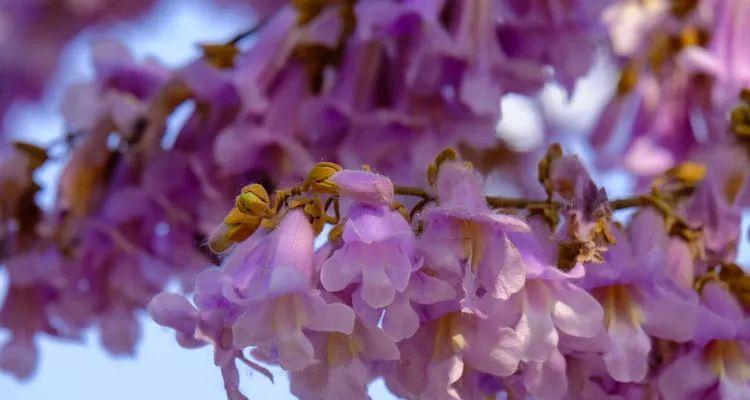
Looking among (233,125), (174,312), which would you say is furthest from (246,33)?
(174,312)

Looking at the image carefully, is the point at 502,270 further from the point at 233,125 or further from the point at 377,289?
the point at 233,125

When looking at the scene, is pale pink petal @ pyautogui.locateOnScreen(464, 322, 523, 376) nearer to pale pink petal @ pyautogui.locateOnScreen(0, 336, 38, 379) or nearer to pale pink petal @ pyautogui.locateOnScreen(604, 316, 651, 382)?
pale pink petal @ pyautogui.locateOnScreen(604, 316, 651, 382)

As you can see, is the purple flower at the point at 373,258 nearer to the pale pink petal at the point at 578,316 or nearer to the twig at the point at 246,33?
the pale pink petal at the point at 578,316

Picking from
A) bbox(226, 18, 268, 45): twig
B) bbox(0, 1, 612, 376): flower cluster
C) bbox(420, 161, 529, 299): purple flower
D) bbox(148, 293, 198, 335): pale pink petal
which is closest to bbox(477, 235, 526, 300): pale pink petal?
bbox(420, 161, 529, 299): purple flower

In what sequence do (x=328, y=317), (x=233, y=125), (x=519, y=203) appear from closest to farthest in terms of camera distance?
1. (x=328, y=317)
2. (x=519, y=203)
3. (x=233, y=125)

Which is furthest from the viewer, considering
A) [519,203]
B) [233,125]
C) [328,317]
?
[233,125]

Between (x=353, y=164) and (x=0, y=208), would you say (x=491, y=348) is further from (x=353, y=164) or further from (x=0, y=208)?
(x=0, y=208)

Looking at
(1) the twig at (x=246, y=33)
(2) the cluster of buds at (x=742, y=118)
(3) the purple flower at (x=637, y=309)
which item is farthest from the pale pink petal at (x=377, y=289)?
(1) the twig at (x=246, y=33)

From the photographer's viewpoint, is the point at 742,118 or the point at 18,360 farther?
the point at 18,360
